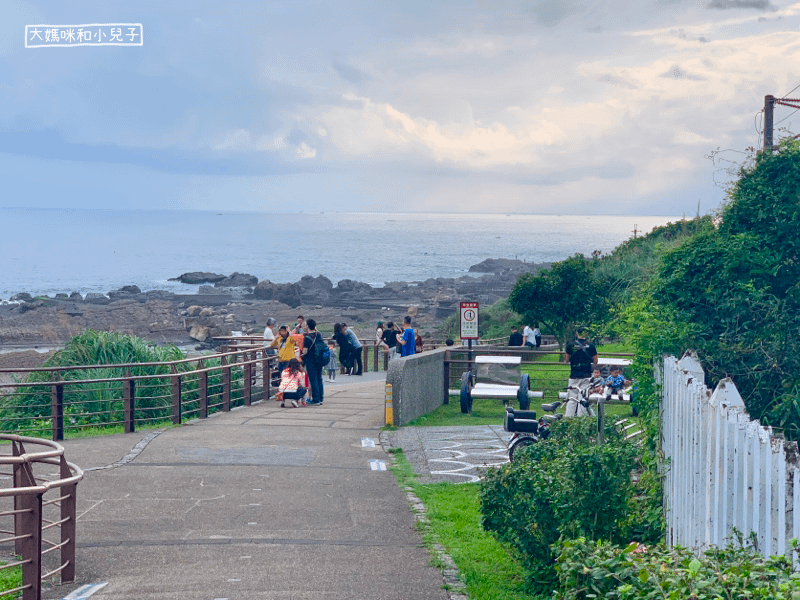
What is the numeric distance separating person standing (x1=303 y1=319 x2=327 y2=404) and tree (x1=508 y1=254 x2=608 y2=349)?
1725 centimetres

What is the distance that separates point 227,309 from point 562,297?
44714mm

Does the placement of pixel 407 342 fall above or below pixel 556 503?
above

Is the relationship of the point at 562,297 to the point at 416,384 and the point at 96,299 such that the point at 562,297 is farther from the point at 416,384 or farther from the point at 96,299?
the point at 96,299

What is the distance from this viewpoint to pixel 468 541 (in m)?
8.03

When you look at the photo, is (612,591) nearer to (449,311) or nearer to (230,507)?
(230,507)

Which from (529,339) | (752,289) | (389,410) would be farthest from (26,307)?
(752,289)

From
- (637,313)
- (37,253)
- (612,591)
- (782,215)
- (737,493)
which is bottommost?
(612,591)

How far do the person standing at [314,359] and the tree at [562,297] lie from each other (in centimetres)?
1725

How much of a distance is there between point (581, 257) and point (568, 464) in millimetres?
30110

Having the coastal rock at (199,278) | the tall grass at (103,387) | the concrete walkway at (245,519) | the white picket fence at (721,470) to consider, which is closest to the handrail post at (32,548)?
the concrete walkway at (245,519)

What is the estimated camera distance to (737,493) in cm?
439

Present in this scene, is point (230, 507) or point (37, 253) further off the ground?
point (37, 253)

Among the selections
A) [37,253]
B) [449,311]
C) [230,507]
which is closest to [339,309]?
[449,311]

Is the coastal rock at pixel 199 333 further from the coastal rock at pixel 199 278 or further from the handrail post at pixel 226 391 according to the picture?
the coastal rock at pixel 199 278
